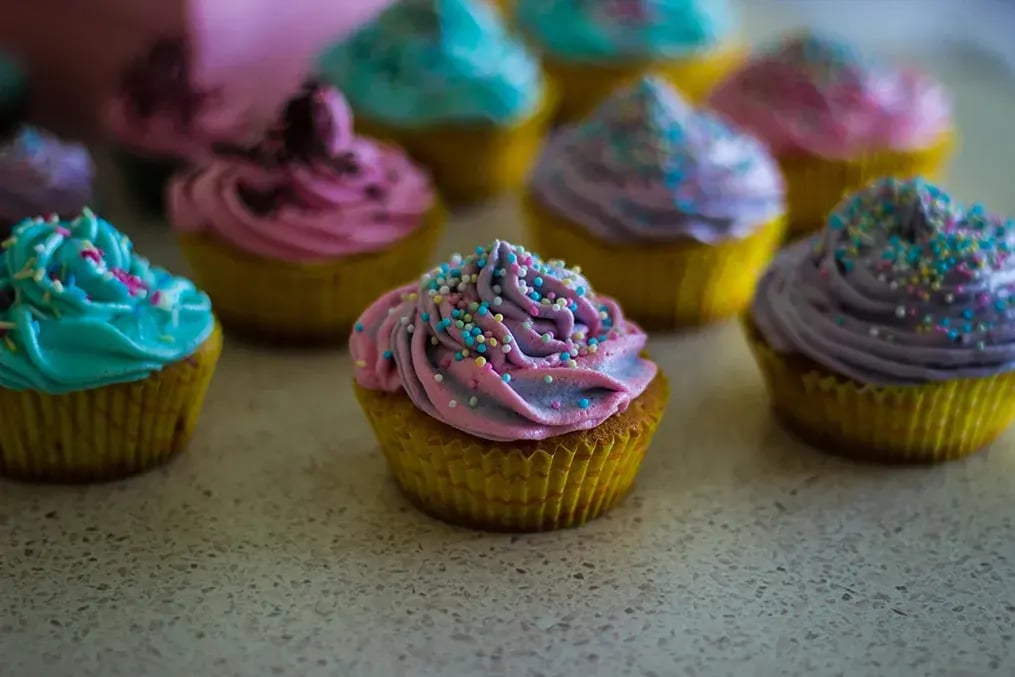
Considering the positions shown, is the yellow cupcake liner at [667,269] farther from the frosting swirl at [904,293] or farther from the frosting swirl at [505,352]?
the frosting swirl at [505,352]

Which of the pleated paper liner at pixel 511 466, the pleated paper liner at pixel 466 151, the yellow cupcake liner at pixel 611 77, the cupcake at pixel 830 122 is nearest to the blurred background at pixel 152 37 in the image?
the pleated paper liner at pixel 466 151

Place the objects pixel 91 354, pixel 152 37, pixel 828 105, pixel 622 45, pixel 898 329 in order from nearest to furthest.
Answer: pixel 91 354 → pixel 898 329 → pixel 828 105 → pixel 152 37 → pixel 622 45

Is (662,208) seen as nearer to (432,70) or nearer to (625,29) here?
(432,70)

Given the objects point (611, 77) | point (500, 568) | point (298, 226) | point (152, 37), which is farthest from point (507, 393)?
point (611, 77)

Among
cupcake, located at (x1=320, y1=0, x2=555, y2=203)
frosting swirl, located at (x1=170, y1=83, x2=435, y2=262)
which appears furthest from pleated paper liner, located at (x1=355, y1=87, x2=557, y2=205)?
frosting swirl, located at (x1=170, y1=83, x2=435, y2=262)

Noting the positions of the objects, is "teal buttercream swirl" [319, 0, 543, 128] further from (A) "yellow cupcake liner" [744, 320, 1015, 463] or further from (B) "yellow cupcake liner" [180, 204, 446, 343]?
(A) "yellow cupcake liner" [744, 320, 1015, 463]
